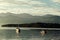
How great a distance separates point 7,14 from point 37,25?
79cm

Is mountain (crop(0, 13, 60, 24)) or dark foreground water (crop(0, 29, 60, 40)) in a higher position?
mountain (crop(0, 13, 60, 24))

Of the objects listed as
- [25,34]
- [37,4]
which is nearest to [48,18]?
[37,4]

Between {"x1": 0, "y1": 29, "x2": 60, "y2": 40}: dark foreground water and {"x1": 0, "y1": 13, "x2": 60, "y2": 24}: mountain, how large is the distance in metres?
0.25

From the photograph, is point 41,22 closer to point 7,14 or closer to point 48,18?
point 48,18

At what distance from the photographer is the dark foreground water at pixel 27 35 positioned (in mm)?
3656

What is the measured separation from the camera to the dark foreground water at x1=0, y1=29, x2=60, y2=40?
12.0ft

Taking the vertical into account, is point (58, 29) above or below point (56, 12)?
below

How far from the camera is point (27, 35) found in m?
3.69

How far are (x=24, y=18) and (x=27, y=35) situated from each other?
435mm

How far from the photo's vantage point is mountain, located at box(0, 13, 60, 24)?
11.9 ft

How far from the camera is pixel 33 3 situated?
3.56 m

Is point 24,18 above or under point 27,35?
above

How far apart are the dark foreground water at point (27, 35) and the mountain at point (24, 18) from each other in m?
0.25

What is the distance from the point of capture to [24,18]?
143 inches
